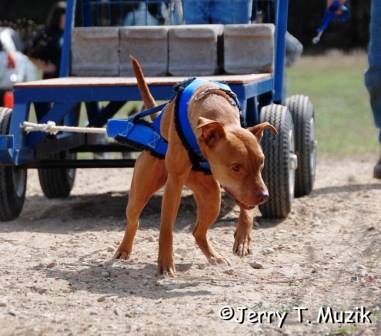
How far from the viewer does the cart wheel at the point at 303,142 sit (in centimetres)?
884

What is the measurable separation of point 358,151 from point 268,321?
27.3 feet

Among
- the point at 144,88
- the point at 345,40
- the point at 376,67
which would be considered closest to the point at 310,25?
the point at 345,40

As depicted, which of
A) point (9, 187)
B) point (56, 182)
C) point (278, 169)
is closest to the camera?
point (278, 169)

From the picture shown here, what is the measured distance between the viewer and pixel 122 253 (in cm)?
638

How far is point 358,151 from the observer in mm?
13000

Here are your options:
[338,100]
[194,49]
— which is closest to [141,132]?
[194,49]

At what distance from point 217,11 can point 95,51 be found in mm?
1190

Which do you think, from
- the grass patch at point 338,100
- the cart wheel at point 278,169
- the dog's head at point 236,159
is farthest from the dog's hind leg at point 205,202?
the grass patch at point 338,100

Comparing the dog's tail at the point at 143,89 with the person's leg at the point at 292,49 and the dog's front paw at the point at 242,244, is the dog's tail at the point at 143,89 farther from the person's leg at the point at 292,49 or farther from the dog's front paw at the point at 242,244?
the person's leg at the point at 292,49

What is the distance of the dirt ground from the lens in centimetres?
485

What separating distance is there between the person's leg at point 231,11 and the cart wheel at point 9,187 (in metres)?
2.42

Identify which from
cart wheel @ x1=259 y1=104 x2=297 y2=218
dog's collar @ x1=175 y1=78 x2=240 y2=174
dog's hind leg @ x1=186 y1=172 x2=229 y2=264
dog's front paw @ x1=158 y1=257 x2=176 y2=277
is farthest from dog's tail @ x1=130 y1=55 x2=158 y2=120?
cart wheel @ x1=259 y1=104 x2=297 y2=218

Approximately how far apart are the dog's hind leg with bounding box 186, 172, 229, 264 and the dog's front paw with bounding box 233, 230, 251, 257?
0.13m

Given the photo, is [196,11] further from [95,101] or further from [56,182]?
[95,101]
